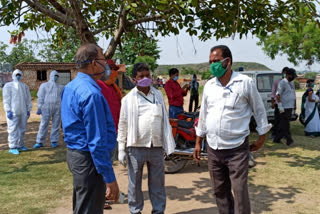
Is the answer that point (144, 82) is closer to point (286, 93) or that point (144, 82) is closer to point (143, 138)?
point (143, 138)

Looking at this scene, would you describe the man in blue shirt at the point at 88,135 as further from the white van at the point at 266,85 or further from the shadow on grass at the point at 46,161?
the white van at the point at 266,85

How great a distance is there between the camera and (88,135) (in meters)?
2.36

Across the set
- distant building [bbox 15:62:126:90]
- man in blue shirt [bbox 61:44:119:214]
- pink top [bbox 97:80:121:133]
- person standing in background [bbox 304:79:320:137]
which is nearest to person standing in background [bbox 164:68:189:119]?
pink top [bbox 97:80:121:133]

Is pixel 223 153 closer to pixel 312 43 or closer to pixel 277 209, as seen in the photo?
pixel 277 209

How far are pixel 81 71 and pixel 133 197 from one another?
5.71 ft

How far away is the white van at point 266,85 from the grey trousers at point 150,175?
640 cm

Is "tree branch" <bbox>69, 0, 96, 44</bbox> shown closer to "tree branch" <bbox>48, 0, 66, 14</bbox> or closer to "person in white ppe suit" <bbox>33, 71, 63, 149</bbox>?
→ "tree branch" <bbox>48, 0, 66, 14</bbox>

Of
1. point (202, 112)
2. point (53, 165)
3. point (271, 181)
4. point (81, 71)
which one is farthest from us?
point (53, 165)

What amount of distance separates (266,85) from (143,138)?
6.88 meters

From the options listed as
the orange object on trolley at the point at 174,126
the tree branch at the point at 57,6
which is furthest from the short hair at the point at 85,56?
the tree branch at the point at 57,6

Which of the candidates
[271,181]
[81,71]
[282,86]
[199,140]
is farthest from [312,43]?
[81,71]

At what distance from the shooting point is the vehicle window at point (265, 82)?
9488mm

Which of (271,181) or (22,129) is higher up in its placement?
(22,129)

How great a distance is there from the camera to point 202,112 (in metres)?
3.48
